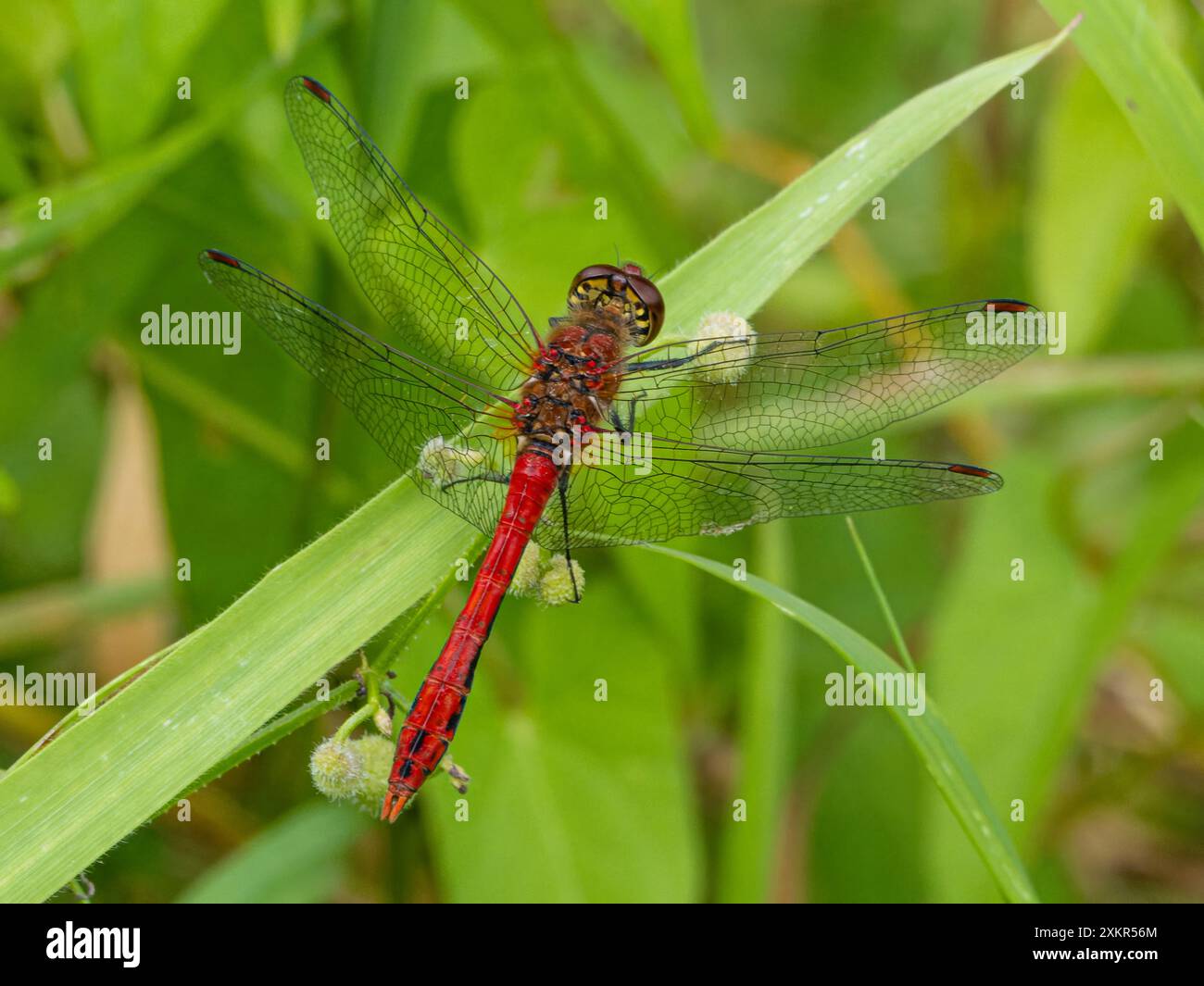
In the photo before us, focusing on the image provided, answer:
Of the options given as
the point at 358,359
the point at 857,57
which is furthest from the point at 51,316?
the point at 857,57

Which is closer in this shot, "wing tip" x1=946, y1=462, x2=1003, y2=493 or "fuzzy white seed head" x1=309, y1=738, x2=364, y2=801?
"fuzzy white seed head" x1=309, y1=738, x2=364, y2=801

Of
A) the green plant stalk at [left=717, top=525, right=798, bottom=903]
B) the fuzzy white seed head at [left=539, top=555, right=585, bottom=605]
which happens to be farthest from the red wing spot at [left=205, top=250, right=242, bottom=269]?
the green plant stalk at [left=717, top=525, right=798, bottom=903]

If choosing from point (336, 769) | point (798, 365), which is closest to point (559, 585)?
point (336, 769)

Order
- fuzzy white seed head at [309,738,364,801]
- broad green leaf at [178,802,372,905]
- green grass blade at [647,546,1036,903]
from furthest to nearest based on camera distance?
broad green leaf at [178,802,372,905], green grass blade at [647,546,1036,903], fuzzy white seed head at [309,738,364,801]

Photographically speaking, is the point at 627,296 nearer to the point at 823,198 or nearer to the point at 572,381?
the point at 572,381

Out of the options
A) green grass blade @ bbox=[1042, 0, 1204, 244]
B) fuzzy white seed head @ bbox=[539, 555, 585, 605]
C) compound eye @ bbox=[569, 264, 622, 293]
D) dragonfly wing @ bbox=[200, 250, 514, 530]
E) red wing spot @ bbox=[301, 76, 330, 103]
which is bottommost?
fuzzy white seed head @ bbox=[539, 555, 585, 605]

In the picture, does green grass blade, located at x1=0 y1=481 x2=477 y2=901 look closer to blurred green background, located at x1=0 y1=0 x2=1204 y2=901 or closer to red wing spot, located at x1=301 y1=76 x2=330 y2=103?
blurred green background, located at x1=0 y1=0 x2=1204 y2=901

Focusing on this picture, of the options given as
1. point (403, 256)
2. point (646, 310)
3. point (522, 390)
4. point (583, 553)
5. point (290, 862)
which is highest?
point (403, 256)

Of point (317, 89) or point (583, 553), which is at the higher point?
point (317, 89)
